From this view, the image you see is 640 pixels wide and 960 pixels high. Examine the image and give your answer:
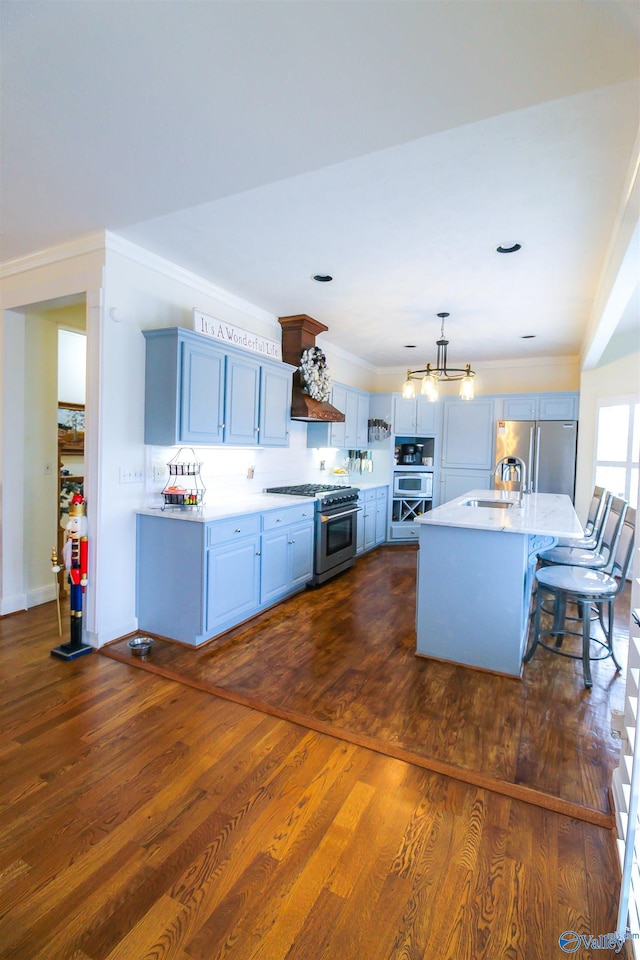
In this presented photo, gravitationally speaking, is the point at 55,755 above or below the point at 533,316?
below

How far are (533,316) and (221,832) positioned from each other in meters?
4.69

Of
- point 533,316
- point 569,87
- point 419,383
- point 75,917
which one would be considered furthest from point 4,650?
point 419,383

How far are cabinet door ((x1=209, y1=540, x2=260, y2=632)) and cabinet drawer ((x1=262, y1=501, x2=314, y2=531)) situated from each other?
0.20 m

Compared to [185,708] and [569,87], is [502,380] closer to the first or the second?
[569,87]

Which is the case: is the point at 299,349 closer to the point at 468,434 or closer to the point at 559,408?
the point at 468,434

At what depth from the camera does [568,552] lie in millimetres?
3895

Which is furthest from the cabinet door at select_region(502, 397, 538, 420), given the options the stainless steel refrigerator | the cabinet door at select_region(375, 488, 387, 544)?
the cabinet door at select_region(375, 488, 387, 544)

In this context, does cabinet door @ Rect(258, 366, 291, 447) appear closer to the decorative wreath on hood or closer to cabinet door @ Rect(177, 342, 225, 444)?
the decorative wreath on hood

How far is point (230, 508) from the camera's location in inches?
137

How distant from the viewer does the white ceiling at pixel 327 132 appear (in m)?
1.43

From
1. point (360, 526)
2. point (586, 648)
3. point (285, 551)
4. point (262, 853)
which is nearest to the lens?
point (262, 853)

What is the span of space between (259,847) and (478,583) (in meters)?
1.90

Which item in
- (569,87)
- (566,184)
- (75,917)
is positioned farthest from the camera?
(566,184)

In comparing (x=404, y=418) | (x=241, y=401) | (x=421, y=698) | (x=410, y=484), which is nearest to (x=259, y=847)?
(x=421, y=698)
